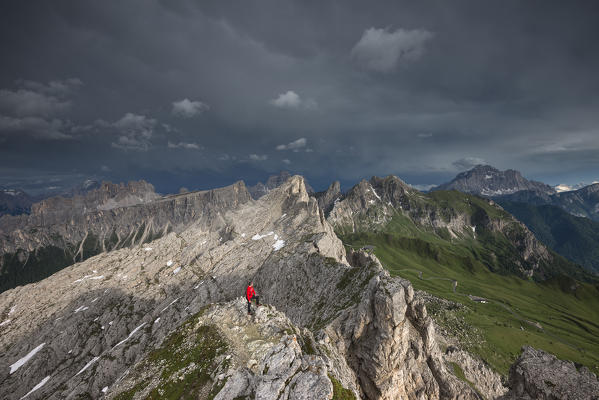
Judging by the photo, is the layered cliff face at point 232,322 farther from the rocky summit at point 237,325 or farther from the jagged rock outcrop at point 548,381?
the jagged rock outcrop at point 548,381

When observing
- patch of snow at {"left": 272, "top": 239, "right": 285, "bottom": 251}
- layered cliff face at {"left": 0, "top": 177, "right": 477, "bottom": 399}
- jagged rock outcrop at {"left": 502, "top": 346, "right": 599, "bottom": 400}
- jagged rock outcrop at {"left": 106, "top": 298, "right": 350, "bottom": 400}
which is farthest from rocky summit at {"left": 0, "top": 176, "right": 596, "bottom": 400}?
jagged rock outcrop at {"left": 502, "top": 346, "right": 599, "bottom": 400}

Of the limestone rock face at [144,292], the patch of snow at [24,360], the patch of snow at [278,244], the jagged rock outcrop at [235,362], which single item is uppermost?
the jagged rock outcrop at [235,362]

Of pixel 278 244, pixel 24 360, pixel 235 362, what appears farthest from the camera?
pixel 278 244

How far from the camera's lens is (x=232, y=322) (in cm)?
3531

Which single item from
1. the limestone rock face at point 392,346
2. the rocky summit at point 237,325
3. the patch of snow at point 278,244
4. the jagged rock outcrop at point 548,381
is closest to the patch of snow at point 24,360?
the rocky summit at point 237,325

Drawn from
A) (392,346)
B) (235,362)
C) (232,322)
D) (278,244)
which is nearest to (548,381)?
(392,346)

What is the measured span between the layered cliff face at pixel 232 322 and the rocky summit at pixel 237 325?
247mm

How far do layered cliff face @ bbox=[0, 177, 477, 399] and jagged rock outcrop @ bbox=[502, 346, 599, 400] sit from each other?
1152 cm

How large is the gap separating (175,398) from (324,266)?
6100 centimetres

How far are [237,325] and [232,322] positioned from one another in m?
1.18

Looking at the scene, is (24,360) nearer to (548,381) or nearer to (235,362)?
(235,362)

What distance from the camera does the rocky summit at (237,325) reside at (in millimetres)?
28078

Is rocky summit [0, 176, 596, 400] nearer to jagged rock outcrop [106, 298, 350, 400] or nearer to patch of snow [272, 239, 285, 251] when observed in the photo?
jagged rock outcrop [106, 298, 350, 400]

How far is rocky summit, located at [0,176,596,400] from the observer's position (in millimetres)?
28078
